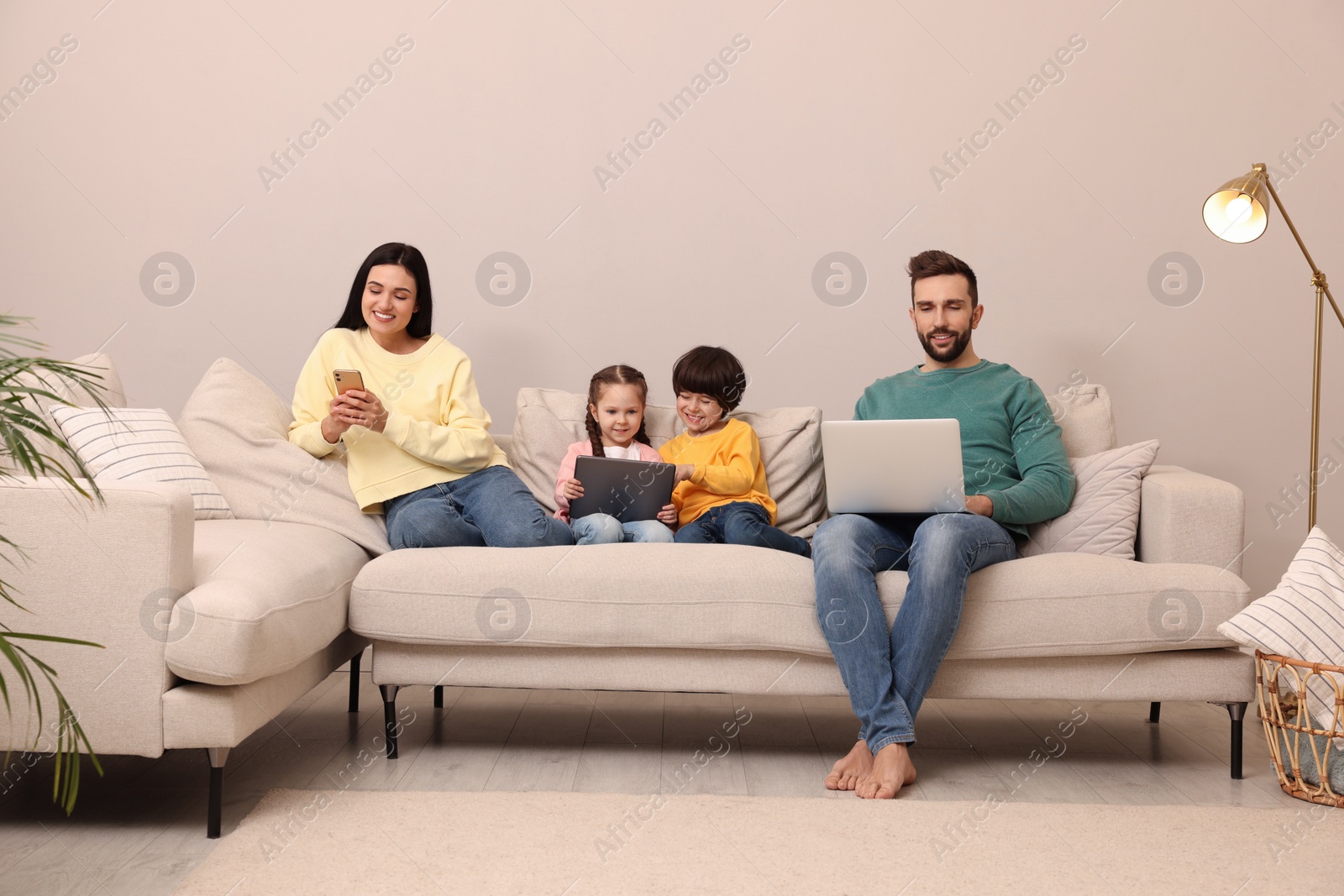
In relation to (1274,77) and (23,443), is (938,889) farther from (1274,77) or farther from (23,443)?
(1274,77)

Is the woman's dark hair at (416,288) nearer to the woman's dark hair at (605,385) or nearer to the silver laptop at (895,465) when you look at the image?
the woman's dark hair at (605,385)

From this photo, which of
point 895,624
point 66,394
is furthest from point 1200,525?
point 66,394

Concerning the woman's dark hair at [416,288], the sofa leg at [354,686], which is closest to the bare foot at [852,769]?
the sofa leg at [354,686]

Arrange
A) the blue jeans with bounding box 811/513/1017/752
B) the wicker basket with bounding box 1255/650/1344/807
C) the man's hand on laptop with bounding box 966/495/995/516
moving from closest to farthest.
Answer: the wicker basket with bounding box 1255/650/1344/807 → the blue jeans with bounding box 811/513/1017/752 → the man's hand on laptop with bounding box 966/495/995/516

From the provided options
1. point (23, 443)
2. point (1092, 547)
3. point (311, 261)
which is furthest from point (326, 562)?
point (1092, 547)

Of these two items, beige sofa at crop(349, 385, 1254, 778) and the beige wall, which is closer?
beige sofa at crop(349, 385, 1254, 778)

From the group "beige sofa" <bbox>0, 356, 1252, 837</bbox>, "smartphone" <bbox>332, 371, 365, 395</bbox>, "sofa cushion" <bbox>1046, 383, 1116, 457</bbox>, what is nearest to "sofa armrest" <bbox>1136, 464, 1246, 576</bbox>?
"beige sofa" <bbox>0, 356, 1252, 837</bbox>

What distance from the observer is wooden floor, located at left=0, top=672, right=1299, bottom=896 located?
1.70m

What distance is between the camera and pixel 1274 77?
308 centimetres

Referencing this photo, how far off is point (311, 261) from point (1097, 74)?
7.94ft

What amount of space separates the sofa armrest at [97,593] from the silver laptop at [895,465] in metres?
Result: 1.24

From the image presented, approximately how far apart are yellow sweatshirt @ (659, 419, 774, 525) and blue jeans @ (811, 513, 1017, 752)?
466 millimetres

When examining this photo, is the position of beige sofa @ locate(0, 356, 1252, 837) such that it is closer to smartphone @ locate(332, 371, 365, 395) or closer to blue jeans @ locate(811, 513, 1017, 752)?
blue jeans @ locate(811, 513, 1017, 752)

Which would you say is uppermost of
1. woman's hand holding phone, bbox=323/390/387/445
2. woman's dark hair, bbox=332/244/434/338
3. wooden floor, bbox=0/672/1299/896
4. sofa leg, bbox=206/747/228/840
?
woman's dark hair, bbox=332/244/434/338
